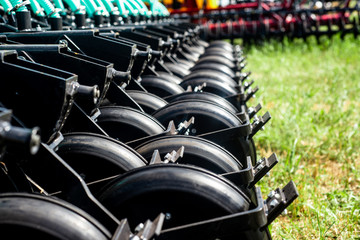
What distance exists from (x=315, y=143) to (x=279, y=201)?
6.76 ft

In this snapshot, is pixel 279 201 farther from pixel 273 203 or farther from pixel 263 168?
pixel 263 168

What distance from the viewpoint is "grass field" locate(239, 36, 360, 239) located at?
7.45 ft

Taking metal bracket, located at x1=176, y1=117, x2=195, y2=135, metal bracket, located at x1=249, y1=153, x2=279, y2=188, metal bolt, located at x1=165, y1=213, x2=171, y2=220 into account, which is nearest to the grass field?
metal bracket, located at x1=249, y1=153, x2=279, y2=188

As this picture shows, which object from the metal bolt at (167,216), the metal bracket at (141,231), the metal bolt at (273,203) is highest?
the metal bracket at (141,231)

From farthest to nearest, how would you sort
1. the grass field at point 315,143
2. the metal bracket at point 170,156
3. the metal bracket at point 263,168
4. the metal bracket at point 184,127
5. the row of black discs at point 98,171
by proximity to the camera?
the grass field at point 315,143 → the metal bracket at point 184,127 → the metal bracket at point 263,168 → the metal bracket at point 170,156 → the row of black discs at point 98,171

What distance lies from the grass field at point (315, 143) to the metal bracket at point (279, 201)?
0.65 metres

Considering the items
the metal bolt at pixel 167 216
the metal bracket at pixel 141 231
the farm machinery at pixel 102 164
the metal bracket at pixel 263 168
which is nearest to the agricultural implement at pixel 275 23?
the farm machinery at pixel 102 164

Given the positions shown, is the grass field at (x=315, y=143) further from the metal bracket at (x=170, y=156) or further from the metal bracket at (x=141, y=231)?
the metal bracket at (x=141, y=231)

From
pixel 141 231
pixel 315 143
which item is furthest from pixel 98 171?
pixel 315 143

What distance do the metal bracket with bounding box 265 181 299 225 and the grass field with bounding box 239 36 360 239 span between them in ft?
2.14

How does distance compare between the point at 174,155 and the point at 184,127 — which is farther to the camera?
the point at 184,127

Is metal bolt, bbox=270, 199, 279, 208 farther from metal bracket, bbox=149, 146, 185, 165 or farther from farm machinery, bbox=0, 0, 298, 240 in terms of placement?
metal bracket, bbox=149, 146, 185, 165

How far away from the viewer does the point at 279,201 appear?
4.89 feet

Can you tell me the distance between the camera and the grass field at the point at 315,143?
7.45 feet
